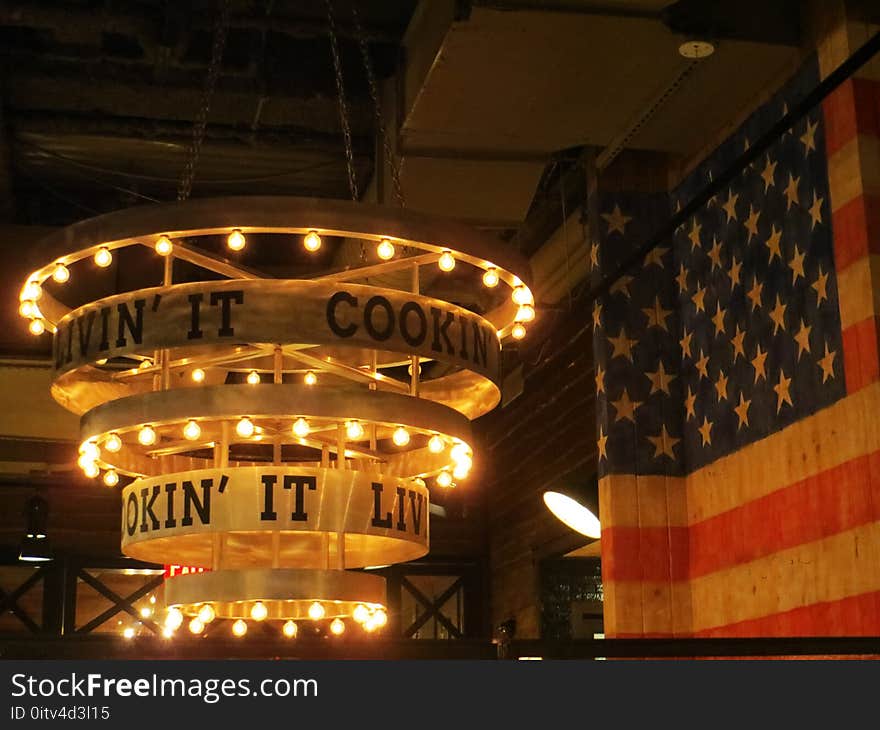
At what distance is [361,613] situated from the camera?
412cm

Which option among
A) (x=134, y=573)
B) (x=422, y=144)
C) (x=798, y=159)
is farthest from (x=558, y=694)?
(x=134, y=573)

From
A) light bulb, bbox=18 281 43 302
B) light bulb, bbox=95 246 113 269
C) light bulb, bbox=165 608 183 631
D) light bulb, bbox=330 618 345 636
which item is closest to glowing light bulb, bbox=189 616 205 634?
light bulb, bbox=165 608 183 631

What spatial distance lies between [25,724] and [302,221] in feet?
5.36

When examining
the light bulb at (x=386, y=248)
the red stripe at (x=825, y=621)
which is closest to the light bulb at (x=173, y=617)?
the light bulb at (x=386, y=248)

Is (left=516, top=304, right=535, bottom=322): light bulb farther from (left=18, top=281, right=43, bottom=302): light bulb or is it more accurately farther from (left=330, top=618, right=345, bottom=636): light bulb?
(left=18, top=281, right=43, bottom=302): light bulb

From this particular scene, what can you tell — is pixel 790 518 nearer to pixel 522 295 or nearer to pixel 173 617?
pixel 522 295

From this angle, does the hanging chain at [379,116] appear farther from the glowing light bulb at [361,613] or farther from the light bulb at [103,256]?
the glowing light bulb at [361,613]

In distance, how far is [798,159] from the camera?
534cm

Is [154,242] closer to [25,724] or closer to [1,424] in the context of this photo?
[25,724]

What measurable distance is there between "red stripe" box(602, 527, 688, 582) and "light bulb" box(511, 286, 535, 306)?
2443mm

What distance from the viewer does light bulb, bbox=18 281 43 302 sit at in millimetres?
3801

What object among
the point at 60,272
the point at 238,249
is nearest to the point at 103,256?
the point at 60,272

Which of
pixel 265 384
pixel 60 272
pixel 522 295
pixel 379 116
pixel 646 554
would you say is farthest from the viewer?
pixel 646 554

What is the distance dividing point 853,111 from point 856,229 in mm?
465
